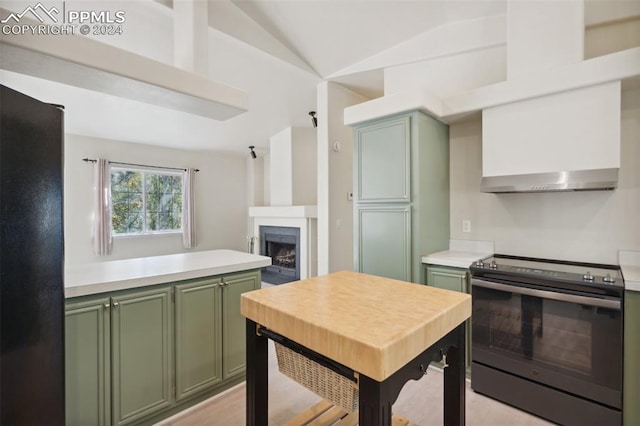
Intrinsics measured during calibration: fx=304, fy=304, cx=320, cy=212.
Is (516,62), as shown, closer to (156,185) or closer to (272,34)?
(272,34)

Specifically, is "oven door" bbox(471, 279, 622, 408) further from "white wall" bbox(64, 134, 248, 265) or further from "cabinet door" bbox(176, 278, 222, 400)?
"white wall" bbox(64, 134, 248, 265)

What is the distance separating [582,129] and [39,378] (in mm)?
3188

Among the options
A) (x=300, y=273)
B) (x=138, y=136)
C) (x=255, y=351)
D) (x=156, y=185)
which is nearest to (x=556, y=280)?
(x=255, y=351)

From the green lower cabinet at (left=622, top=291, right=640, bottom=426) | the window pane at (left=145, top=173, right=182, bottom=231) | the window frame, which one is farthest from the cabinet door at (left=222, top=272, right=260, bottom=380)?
the window pane at (left=145, top=173, right=182, bottom=231)

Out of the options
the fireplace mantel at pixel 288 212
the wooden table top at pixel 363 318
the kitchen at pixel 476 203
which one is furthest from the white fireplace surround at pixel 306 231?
the wooden table top at pixel 363 318

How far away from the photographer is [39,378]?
1.21 metres

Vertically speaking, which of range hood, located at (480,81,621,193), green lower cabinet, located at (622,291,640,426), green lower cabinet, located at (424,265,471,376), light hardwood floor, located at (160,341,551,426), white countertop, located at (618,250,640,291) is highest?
range hood, located at (480,81,621,193)

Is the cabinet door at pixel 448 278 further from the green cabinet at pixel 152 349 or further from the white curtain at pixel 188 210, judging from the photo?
the white curtain at pixel 188 210

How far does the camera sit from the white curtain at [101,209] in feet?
15.8

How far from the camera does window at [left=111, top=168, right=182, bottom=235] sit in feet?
17.2

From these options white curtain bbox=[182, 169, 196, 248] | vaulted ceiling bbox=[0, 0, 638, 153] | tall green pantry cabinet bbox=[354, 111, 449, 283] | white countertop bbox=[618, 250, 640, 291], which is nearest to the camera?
white countertop bbox=[618, 250, 640, 291]

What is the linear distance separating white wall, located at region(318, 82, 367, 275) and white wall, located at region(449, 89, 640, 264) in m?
1.37

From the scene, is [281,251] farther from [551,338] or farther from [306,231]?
[551,338]

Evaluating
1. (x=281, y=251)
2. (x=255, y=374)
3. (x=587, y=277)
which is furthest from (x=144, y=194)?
(x=587, y=277)
